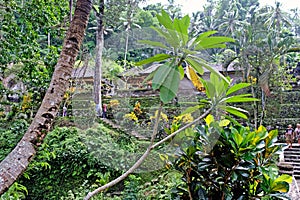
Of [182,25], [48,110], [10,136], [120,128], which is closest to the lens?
[182,25]

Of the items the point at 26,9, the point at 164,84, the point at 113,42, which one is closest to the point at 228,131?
the point at 164,84

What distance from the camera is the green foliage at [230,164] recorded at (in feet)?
4.47

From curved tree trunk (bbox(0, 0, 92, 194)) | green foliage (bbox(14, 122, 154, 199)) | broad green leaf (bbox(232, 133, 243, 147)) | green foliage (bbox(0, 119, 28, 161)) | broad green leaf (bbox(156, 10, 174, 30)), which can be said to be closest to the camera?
broad green leaf (bbox(156, 10, 174, 30))

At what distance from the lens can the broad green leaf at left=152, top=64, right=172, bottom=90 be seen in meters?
1.07

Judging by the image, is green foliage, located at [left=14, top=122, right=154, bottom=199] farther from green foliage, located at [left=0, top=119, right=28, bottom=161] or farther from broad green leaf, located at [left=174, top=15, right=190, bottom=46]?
broad green leaf, located at [left=174, top=15, right=190, bottom=46]

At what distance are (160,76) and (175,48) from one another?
0.46 feet

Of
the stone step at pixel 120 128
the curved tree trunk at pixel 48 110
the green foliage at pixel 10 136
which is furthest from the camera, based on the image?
the stone step at pixel 120 128

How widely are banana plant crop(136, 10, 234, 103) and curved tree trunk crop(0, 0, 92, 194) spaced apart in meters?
0.46

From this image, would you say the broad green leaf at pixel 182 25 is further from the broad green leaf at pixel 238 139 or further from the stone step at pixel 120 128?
the stone step at pixel 120 128

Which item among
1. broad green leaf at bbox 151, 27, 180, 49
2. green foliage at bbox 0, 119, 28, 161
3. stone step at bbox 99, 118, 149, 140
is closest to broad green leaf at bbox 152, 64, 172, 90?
broad green leaf at bbox 151, 27, 180, 49

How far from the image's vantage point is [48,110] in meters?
1.29

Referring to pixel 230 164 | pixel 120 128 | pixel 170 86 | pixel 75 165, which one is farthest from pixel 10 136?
pixel 170 86

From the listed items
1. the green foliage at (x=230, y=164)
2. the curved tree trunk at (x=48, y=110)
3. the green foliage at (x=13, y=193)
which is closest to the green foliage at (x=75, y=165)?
the green foliage at (x=13, y=193)

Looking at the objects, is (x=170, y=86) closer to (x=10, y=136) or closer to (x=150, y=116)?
(x=150, y=116)
